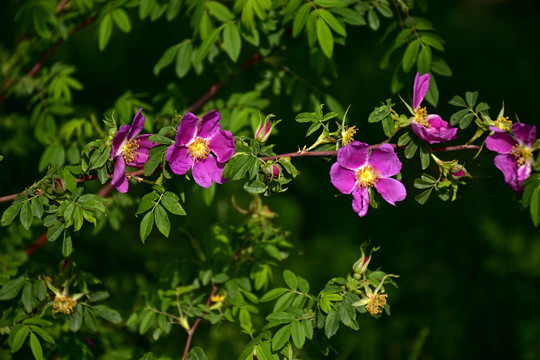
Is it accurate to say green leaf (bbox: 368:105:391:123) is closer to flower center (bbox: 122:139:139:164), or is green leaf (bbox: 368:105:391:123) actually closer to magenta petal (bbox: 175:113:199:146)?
magenta petal (bbox: 175:113:199:146)

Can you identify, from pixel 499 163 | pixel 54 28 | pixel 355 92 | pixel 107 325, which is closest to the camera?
pixel 499 163

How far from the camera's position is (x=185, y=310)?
1.61 metres

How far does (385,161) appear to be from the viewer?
1.28 m

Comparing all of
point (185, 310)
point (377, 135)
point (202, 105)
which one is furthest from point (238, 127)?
point (377, 135)

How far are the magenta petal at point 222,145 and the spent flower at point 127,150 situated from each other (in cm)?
17

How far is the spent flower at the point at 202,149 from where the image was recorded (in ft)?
4.18

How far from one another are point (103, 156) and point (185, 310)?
1.86ft

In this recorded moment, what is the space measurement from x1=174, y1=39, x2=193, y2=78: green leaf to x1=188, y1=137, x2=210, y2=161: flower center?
0.63 metres

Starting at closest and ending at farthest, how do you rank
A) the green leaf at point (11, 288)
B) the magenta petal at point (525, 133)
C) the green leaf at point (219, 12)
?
the magenta petal at point (525, 133) → the green leaf at point (11, 288) → the green leaf at point (219, 12)

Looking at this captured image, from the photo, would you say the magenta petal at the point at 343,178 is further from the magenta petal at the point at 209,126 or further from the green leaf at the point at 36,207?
the green leaf at the point at 36,207

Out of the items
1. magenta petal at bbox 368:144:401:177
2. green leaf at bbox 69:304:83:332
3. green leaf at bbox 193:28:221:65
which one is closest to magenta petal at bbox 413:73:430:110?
magenta petal at bbox 368:144:401:177

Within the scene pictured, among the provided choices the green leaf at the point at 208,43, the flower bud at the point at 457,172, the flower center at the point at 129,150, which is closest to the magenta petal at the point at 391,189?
the flower bud at the point at 457,172

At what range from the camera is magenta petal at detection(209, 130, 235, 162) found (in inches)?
50.3

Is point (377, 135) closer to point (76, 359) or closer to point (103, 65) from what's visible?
point (103, 65)
